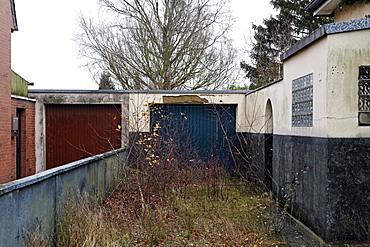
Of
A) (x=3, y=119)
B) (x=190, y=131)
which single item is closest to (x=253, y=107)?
(x=190, y=131)

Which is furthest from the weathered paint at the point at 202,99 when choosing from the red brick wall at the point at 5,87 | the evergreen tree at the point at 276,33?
the evergreen tree at the point at 276,33

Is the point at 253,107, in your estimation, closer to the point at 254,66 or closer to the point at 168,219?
the point at 168,219

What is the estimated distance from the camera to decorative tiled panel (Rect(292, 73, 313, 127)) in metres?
6.91

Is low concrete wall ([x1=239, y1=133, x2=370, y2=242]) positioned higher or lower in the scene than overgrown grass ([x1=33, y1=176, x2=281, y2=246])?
higher

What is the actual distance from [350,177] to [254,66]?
19.8 metres

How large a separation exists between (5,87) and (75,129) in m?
4.52

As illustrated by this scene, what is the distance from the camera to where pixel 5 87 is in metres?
8.86

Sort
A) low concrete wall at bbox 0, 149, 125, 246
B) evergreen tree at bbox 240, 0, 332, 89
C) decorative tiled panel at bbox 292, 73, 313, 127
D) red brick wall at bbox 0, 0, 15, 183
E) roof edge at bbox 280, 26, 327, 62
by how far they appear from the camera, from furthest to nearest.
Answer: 1. evergreen tree at bbox 240, 0, 332, 89
2. red brick wall at bbox 0, 0, 15, 183
3. decorative tiled panel at bbox 292, 73, 313, 127
4. roof edge at bbox 280, 26, 327, 62
5. low concrete wall at bbox 0, 149, 125, 246

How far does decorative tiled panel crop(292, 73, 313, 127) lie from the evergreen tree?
14.7 meters

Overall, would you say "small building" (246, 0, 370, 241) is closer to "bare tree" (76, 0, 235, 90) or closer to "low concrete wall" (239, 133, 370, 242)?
"low concrete wall" (239, 133, 370, 242)

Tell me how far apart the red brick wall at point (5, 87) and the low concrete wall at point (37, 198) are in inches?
104

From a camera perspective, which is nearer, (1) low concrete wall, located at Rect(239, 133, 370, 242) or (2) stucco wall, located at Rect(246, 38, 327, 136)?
(1) low concrete wall, located at Rect(239, 133, 370, 242)

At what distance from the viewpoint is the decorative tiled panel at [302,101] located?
22.7 feet

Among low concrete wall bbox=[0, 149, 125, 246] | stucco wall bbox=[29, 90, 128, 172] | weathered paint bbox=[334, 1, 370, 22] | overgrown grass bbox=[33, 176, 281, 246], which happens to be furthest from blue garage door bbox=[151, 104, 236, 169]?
low concrete wall bbox=[0, 149, 125, 246]
